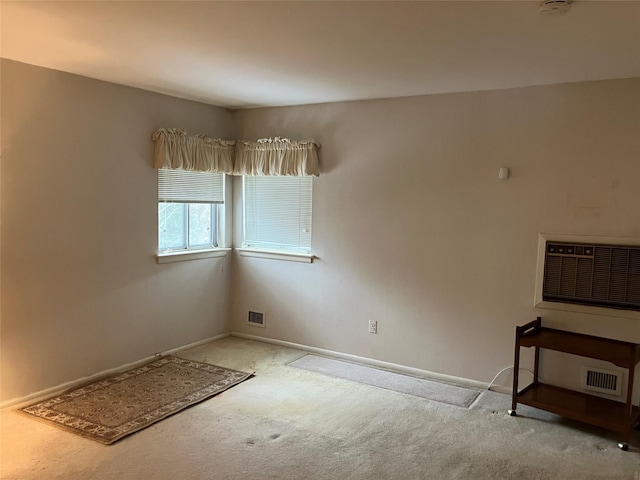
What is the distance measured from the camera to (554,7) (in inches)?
84.0

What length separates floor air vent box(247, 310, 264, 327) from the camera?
5031 mm

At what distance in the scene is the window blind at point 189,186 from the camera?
173 inches

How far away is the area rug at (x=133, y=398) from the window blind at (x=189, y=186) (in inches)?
57.2

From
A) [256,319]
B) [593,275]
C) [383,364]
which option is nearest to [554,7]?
[593,275]

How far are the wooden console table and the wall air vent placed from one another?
0.81 feet

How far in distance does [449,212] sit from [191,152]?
2.28 m

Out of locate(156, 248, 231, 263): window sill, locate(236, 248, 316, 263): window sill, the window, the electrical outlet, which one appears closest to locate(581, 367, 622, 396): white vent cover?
the electrical outlet

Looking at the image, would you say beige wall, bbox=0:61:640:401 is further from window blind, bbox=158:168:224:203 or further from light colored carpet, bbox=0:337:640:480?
light colored carpet, bbox=0:337:640:480

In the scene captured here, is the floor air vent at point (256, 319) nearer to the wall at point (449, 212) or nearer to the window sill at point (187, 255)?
the wall at point (449, 212)

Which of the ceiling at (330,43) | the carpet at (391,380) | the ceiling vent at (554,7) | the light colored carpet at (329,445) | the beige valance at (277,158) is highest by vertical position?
the ceiling at (330,43)

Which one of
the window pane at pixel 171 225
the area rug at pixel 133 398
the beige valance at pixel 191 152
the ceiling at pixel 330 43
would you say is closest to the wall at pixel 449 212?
the ceiling at pixel 330 43

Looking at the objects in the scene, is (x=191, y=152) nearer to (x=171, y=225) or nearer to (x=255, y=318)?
(x=171, y=225)

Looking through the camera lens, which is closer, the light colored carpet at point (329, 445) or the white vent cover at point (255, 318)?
the light colored carpet at point (329, 445)

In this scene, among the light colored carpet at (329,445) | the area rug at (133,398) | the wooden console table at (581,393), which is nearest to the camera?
the light colored carpet at (329,445)
